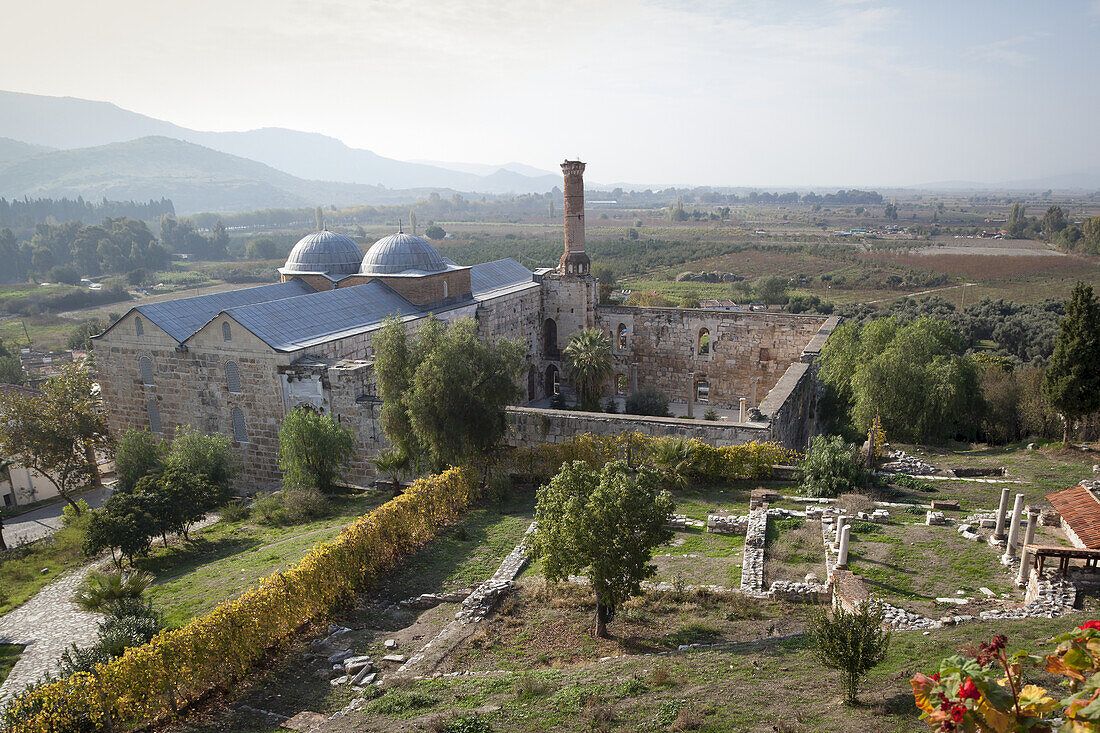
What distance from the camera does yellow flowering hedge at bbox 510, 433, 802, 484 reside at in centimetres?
1622

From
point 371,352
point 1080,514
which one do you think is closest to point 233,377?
point 371,352

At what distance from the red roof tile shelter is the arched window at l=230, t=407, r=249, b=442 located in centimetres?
2189

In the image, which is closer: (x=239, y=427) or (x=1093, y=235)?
(x=239, y=427)

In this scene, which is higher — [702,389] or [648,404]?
[648,404]

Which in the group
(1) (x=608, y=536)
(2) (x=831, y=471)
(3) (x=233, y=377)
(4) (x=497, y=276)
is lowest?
(2) (x=831, y=471)

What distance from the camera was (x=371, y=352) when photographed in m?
24.8

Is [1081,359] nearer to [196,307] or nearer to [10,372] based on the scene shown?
[196,307]

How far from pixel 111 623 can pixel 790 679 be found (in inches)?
387

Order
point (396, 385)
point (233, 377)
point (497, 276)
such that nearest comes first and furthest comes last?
point (396, 385), point (233, 377), point (497, 276)

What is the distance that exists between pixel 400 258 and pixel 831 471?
2033cm

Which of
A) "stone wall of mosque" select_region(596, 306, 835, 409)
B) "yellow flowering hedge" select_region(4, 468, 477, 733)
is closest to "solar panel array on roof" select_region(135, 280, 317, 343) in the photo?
"yellow flowering hedge" select_region(4, 468, 477, 733)

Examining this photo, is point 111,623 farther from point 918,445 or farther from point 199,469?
point 918,445

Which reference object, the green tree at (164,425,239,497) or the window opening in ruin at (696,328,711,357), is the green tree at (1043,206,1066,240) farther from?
the green tree at (164,425,239,497)

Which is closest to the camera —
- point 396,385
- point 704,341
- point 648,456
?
point 648,456
